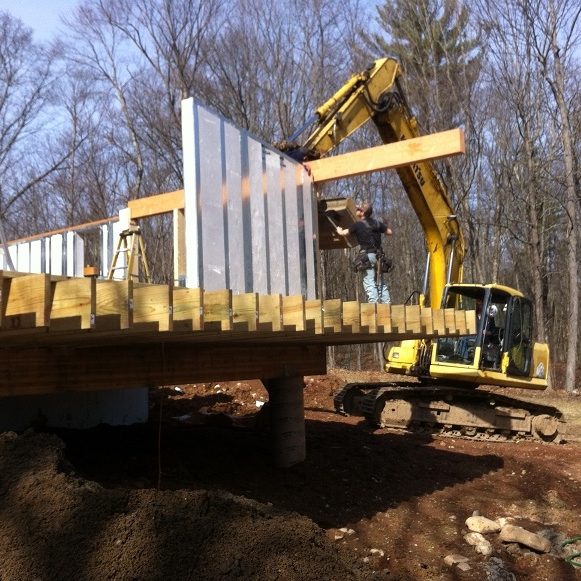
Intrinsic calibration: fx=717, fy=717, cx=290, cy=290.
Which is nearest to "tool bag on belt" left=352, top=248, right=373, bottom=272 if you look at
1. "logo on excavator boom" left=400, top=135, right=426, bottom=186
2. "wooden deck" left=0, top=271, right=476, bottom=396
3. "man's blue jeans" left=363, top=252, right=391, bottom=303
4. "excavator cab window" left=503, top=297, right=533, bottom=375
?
"man's blue jeans" left=363, top=252, right=391, bottom=303

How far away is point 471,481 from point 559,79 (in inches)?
553

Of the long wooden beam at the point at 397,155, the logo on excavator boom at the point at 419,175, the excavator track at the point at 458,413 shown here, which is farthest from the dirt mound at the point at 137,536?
the logo on excavator boom at the point at 419,175

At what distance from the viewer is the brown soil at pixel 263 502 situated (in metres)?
3.53

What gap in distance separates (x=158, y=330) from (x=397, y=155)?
392 cm

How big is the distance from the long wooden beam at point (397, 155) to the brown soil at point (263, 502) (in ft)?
9.87

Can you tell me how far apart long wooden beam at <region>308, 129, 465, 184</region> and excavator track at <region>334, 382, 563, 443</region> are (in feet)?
17.4

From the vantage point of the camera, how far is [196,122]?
5543 millimetres

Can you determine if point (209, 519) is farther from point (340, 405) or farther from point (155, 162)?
point (155, 162)

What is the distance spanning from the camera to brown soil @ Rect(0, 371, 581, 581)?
3.53 m

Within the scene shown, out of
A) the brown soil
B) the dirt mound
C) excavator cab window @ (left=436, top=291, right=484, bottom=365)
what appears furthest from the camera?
excavator cab window @ (left=436, top=291, right=484, bottom=365)

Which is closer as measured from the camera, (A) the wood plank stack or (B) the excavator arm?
(A) the wood plank stack

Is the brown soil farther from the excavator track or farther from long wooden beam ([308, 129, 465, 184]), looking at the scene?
long wooden beam ([308, 129, 465, 184])

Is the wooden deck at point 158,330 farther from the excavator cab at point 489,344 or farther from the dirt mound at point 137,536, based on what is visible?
the excavator cab at point 489,344

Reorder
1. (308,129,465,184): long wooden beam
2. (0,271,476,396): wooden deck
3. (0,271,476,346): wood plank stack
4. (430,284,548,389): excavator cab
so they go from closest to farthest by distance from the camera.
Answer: (0,271,476,346): wood plank stack
(0,271,476,396): wooden deck
(308,129,465,184): long wooden beam
(430,284,548,389): excavator cab
